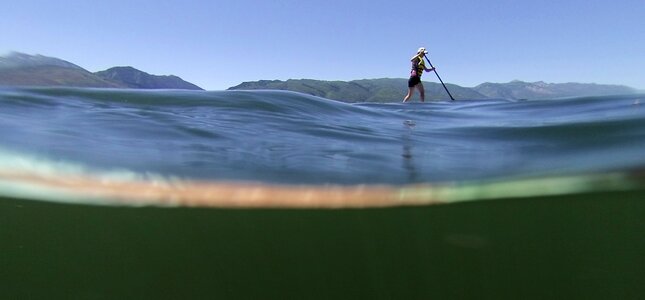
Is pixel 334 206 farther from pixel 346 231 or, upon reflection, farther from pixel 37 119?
pixel 37 119

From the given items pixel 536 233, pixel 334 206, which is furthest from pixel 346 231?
pixel 536 233

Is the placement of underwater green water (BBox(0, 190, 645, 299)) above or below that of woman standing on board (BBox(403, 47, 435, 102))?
below

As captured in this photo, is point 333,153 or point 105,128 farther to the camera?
point 105,128

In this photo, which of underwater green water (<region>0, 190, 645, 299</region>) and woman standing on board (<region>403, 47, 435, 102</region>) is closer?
underwater green water (<region>0, 190, 645, 299</region>)

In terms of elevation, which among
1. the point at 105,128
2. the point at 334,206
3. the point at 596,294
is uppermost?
the point at 105,128

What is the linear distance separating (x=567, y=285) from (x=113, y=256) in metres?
2.14

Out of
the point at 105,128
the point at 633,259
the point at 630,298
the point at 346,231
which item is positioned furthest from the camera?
the point at 105,128

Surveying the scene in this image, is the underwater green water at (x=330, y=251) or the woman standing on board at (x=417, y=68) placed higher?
the woman standing on board at (x=417, y=68)

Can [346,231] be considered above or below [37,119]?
below

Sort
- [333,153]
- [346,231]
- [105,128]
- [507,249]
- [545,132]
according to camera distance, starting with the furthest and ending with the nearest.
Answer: [545,132]
[105,128]
[333,153]
[346,231]
[507,249]

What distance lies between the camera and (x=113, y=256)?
2225 mm

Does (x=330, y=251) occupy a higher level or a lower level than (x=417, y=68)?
lower

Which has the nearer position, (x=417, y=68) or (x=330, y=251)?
(x=330, y=251)

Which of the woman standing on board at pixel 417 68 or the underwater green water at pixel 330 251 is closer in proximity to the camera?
the underwater green water at pixel 330 251
